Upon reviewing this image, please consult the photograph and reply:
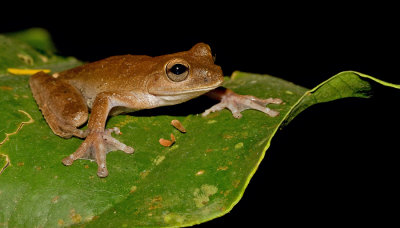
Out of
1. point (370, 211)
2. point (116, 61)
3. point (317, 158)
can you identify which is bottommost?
point (370, 211)

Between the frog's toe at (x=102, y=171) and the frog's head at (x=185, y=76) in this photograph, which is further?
the frog's head at (x=185, y=76)

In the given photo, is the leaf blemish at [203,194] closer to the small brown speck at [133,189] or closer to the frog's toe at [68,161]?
the small brown speck at [133,189]

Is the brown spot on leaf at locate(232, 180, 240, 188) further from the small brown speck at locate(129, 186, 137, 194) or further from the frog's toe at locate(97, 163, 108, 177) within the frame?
→ the frog's toe at locate(97, 163, 108, 177)

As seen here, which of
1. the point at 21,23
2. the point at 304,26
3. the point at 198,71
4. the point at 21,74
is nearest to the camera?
the point at 198,71

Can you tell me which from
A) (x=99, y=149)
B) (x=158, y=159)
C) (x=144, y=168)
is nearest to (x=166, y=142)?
(x=158, y=159)

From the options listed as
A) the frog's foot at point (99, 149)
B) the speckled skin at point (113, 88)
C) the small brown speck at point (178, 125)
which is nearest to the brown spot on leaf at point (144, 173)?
the frog's foot at point (99, 149)

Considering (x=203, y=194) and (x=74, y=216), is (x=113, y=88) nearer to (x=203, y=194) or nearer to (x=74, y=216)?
(x=74, y=216)

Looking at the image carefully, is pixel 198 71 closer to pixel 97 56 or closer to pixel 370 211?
pixel 370 211

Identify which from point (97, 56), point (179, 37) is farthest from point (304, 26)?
point (97, 56)
